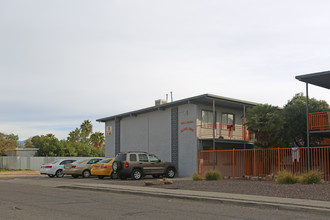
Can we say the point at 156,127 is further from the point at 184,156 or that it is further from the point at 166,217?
the point at 166,217

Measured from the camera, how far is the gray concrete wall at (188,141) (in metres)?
27.3

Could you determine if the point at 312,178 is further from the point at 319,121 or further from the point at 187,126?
the point at 187,126

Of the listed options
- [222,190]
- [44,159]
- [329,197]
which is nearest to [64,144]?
[44,159]

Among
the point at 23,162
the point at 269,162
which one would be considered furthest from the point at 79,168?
the point at 23,162

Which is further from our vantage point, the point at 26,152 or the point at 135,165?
the point at 26,152

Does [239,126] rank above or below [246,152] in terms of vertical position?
above

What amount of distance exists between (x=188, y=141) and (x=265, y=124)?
247 inches

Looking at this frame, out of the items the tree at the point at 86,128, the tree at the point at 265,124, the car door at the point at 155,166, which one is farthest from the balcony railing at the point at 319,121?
the tree at the point at 86,128

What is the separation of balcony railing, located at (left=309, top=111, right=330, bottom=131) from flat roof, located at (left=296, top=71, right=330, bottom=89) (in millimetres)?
1817

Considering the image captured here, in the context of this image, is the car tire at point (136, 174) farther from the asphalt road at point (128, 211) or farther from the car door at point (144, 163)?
the asphalt road at point (128, 211)

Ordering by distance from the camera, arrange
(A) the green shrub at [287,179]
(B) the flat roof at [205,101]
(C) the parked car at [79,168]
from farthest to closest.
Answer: (C) the parked car at [79,168] < (B) the flat roof at [205,101] < (A) the green shrub at [287,179]

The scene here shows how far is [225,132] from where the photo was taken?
29.3 meters

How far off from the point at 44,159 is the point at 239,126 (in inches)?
950

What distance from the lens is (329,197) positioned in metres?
12.5
